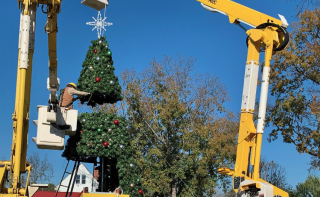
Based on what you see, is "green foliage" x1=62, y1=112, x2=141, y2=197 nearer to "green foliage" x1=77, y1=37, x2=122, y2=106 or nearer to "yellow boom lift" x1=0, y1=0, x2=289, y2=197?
"green foliage" x1=77, y1=37, x2=122, y2=106

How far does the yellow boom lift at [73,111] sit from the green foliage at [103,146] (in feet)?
5.34

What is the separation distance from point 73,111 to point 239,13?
18.7 feet

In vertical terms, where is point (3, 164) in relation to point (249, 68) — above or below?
below

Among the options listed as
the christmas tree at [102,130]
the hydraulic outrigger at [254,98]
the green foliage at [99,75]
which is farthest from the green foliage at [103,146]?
the hydraulic outrigger at [254,98]

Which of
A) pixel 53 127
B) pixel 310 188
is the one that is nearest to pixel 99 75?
pixel 53 127

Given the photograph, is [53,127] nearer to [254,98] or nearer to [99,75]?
[99,75]

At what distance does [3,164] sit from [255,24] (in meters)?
7.54

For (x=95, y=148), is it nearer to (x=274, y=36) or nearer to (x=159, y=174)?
(x=274, y=36)

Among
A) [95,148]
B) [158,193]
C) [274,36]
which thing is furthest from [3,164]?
[158,193]

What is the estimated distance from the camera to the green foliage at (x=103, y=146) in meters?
13.5

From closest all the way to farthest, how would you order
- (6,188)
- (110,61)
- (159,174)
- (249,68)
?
(6,188) < (249,68) < (110,61) < (159,174)

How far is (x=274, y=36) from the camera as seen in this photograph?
10195 millimetres

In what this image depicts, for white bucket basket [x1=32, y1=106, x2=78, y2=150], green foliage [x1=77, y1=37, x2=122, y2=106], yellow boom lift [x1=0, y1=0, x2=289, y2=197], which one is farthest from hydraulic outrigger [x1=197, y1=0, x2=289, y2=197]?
green foliage [x1=77, y1=37, x2=122, y2=106]

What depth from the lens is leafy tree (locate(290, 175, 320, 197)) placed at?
19297mm
